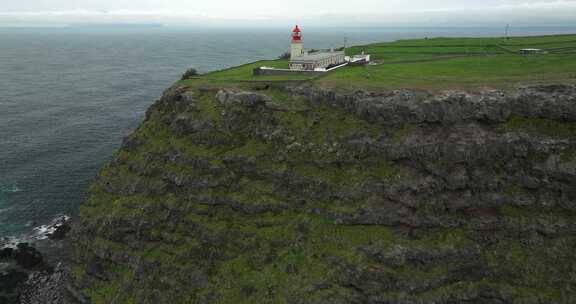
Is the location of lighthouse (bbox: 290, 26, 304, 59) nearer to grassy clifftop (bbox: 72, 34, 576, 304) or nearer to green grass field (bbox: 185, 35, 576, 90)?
green grass field (bbox: 185, 35, 576, 90)

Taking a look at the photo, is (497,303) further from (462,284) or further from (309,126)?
(309,126)

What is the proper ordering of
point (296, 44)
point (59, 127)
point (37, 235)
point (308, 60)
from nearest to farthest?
point (37, 235) < point (308, 60) < point (296, 44) < point (59, 127)

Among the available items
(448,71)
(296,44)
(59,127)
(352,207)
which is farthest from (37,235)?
(448,71)

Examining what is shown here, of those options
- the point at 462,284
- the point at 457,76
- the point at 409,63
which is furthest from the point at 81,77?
→ the point at 462,284

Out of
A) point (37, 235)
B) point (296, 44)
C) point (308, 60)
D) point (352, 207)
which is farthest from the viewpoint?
point (296, 44)

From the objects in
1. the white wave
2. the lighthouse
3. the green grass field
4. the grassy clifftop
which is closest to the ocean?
the white wave

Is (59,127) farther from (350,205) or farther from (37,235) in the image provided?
(350,205)

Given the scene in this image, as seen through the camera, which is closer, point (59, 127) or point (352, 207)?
point (352, 207)
